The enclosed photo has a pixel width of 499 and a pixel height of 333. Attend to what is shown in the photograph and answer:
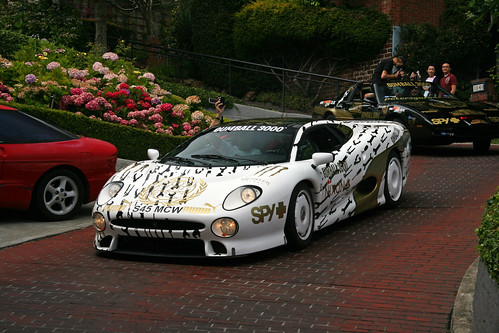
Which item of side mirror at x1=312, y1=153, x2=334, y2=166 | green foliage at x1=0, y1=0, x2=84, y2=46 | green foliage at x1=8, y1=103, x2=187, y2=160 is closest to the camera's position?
side mirror at x1=312, y1=153, x2=334, y2=166

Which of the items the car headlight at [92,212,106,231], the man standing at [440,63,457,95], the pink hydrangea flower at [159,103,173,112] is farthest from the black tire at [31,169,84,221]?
the man standing at [440,63,457,95]

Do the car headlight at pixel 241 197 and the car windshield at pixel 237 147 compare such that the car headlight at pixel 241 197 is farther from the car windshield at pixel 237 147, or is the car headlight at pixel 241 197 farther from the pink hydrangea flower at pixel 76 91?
the pink hydrangea flower at pixel 76 91

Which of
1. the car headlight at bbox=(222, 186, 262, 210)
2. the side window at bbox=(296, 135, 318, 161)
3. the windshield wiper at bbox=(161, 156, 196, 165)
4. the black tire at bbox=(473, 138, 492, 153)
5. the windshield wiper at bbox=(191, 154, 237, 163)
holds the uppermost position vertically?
the side window at bbox=(296, 135, 318, 161)

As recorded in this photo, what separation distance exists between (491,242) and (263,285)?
7.70ft

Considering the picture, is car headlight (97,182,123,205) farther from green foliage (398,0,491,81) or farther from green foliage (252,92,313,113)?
green foliage (398,0,491,81)

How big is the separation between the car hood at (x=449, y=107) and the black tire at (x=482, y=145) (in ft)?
2.05

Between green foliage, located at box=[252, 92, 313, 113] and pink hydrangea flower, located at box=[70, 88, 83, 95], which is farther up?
pink hydrangea flower, located at box=[70, 88, 83, 95]

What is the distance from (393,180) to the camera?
32.4 ft

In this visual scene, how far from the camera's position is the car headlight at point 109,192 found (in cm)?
764

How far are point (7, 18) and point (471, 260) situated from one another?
64.9ft

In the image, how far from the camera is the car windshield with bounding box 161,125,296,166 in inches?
315

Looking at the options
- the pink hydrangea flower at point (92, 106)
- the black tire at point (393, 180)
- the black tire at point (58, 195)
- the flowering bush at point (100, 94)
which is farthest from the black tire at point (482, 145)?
the black tire at point (58, 195)

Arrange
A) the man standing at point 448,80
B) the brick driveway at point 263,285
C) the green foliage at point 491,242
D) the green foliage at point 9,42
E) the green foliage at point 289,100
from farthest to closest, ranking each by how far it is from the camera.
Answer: the green foliage at point 289,100
the green foliage at point 9,42
the man standing at point 448,80
the brick driveway at point 263,285
the green foliage at point 491,242

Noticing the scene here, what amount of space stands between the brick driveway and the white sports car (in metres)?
0.21
